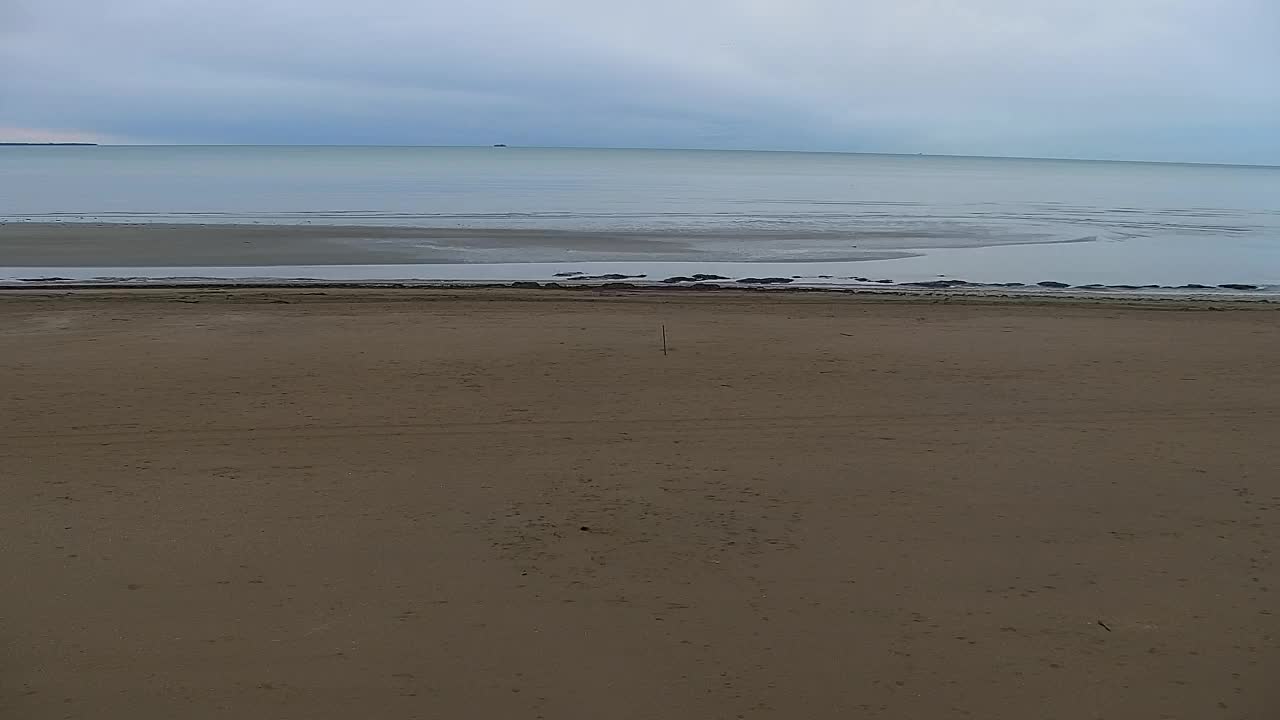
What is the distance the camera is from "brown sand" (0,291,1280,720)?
3688 mm

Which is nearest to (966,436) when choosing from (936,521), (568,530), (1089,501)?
(1089,501)

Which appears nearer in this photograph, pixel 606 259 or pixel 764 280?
pixel 764 280

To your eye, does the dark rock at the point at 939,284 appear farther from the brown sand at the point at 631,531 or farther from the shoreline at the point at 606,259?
the brown sand at the point at 631,531

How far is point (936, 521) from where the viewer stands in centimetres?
529

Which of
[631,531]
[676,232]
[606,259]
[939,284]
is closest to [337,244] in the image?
[606,259]

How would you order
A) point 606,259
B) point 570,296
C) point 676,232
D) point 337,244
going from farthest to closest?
1. point 676,232
2. point 337,244
3. point 606,259
4. point 570,296

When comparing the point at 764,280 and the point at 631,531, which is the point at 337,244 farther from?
the point at 631,531

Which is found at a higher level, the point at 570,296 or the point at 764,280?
the point at 764,280

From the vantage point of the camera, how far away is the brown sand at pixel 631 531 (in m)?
3.69

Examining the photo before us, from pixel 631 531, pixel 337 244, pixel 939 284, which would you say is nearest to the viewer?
pixel 631 531

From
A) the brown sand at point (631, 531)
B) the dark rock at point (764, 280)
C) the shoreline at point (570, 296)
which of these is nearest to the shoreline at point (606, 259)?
the dark rock at point (764, 280)

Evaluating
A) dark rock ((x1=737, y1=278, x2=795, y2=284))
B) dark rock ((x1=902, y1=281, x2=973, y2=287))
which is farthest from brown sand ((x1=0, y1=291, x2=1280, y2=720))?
dark rock ((x1=902, y1=281, x2=973, y2=287))

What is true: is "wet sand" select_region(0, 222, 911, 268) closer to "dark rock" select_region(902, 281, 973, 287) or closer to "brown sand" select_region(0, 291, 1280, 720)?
"dark rock" select_region(902, 281, 973, 287)

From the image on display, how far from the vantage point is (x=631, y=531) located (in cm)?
509
